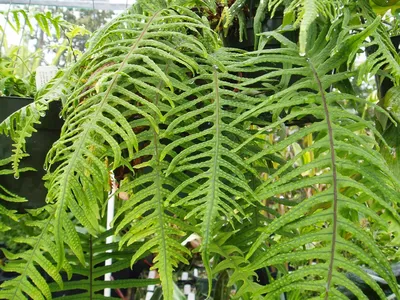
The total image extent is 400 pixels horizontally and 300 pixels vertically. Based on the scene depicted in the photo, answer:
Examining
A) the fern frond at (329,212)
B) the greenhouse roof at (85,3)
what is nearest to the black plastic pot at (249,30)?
the fern frond at (329,212)

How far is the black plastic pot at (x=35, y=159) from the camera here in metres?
0.67

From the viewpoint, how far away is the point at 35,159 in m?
0.67

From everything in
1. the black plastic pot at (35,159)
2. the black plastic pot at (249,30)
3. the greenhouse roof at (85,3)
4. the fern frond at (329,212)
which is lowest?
the fern frond at (329,212)

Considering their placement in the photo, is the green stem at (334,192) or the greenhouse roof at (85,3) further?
the greenhouse roof at (85,3)

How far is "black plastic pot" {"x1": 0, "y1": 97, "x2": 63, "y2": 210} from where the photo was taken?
67 centimetres

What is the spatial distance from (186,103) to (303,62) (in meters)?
0.14

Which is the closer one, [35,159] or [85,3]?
[35,159]

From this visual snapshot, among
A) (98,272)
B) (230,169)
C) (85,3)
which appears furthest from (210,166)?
(85,3)

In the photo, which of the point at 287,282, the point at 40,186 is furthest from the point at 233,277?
the point at 40,186

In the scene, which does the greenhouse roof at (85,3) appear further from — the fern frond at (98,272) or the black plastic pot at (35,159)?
the fern frond at (98,272)

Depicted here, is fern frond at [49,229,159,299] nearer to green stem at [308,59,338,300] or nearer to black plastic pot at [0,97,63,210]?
black plastic pot at [0,97,63,210]

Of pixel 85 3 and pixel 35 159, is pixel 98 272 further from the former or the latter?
pixel 85 3

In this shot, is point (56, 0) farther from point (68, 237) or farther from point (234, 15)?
point (68, 237)

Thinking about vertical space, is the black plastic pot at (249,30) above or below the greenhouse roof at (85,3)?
below
